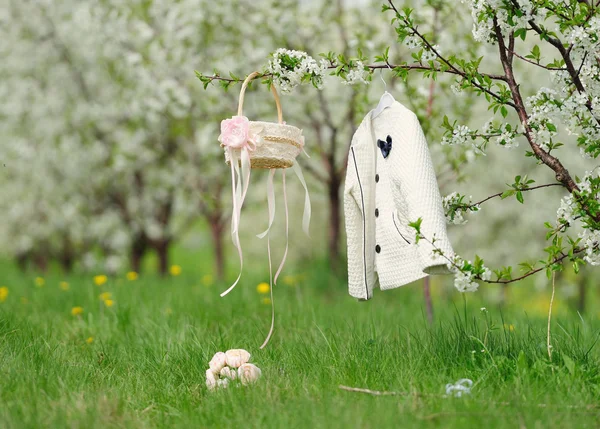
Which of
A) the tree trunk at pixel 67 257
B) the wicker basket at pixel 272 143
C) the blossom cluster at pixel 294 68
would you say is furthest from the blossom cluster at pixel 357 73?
the tree trunk at pixel 67 257

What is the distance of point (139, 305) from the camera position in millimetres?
6254

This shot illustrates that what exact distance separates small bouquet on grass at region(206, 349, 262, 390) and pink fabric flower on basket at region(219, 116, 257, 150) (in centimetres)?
119

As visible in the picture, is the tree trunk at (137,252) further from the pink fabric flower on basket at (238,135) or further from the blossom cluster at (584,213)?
the blossom cluster at (584,213)

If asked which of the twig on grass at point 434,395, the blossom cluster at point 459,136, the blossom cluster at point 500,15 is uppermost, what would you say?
the blossom cluster at point 500,15

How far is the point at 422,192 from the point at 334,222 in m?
5.43

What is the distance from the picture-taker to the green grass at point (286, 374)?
3094 millimetres

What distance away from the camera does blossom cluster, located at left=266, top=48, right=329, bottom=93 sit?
12.7ft

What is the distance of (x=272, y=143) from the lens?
408 centimetres

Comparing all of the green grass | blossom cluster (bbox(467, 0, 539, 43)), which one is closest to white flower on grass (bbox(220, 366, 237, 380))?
the green grass

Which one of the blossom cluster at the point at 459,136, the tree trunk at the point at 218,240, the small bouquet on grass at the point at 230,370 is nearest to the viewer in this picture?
the small bouquet on grass at the point at 230,370

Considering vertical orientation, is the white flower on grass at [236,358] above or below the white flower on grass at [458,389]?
above

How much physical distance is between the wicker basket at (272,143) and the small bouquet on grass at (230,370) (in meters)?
1.15

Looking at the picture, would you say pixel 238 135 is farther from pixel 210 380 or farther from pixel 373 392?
pixel 373 392

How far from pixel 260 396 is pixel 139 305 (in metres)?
3.17
